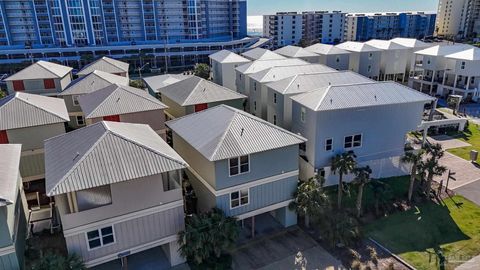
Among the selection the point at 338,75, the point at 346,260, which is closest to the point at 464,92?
the point at 338,75

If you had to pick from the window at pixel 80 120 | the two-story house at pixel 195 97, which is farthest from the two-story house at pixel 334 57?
the window at pixel 80 120

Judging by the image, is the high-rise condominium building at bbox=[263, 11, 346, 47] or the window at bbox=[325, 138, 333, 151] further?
the high-rise condominium building at bbox=[263, 11, 346, 47]

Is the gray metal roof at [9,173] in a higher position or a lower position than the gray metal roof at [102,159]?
lower

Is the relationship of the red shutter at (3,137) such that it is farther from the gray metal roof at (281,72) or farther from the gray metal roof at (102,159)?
the gray metal roof at (281,72)

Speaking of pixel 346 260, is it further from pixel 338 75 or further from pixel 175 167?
pixel 338 75

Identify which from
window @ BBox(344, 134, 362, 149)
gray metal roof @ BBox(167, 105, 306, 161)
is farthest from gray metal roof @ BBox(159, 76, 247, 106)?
window @ BBox(344, 134, 362, 149)

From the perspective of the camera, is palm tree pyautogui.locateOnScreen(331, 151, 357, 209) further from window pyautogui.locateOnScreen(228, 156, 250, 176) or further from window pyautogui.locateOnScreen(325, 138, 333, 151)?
window pyautogui.locateOnScreen(228, 156, 250, 176)
